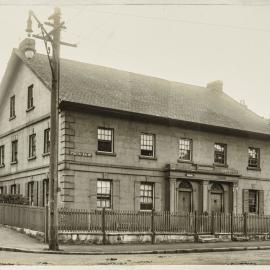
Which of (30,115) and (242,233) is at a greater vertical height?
(30,115)

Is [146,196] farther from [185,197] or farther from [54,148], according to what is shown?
[54,148]

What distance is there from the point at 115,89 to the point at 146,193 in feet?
19.5

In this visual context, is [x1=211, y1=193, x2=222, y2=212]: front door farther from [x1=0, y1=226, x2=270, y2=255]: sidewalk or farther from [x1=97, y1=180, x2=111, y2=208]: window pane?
[x1=0, y1=226, x2=270, y2=255]: sidewalk

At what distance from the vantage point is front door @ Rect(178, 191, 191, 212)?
28172 millimetres

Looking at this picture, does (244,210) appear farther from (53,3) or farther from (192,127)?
(53,3)

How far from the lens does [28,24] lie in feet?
61.0

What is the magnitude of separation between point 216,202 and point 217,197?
11.5 inches

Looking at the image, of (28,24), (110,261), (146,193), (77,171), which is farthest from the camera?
(146,193)

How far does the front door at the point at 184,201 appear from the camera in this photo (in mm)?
28172

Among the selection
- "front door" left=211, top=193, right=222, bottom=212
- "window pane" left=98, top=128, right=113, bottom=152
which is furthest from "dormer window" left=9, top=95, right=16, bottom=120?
"front door" left=211, top=193, right=222, bottom=212

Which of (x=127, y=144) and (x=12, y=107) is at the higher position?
(x=12, y=107)

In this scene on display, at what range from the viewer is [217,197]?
97.0 ft

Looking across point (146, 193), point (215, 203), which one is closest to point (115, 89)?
point (146, 193)

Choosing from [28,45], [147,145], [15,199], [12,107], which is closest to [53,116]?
[28,45]
